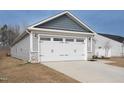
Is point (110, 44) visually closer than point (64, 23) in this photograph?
No

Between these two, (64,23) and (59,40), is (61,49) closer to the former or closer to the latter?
(59,40)

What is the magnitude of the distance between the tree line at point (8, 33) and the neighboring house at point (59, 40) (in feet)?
116

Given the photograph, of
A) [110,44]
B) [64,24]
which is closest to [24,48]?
[64,24]

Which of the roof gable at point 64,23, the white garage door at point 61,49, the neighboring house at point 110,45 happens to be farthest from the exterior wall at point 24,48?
the neighboring house at point 110,45

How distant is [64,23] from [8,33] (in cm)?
3853

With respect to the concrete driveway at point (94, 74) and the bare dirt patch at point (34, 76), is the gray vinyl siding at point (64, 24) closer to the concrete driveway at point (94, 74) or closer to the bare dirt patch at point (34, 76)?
the concrete driveway at point (94, 74)

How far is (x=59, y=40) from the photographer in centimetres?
1514

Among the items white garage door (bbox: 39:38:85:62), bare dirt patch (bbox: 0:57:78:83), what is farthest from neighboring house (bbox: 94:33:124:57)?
bare dirt patch (bbox: 0:57:78:83)

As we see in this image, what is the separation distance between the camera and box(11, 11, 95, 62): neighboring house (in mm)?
14039

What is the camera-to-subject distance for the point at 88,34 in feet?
55.0
